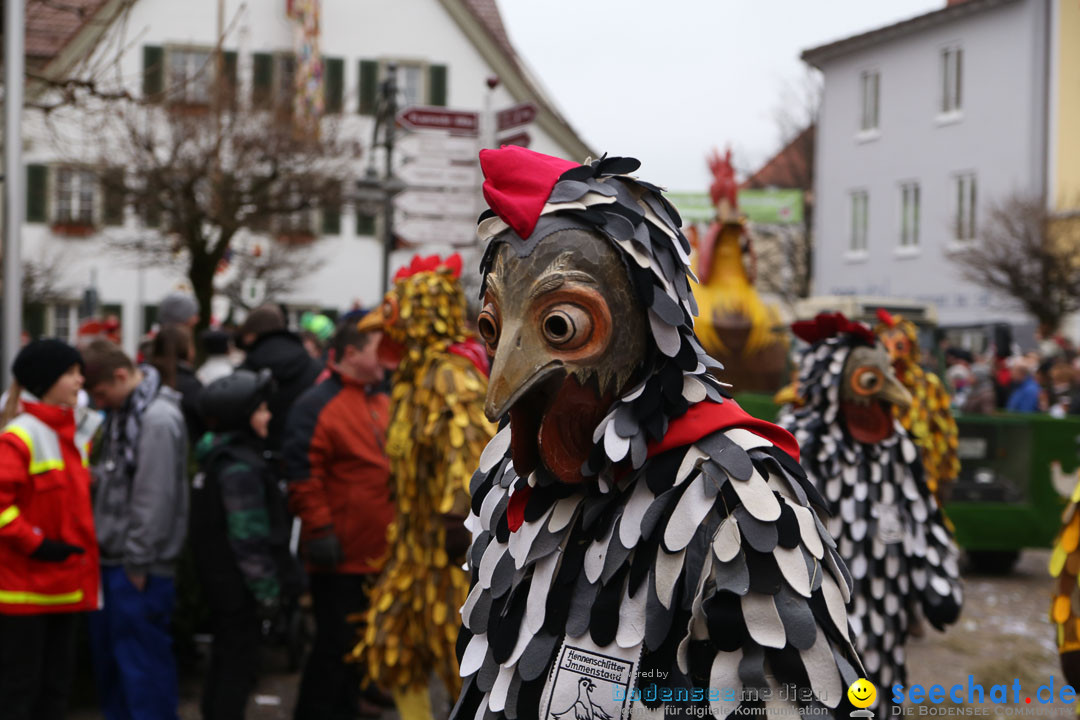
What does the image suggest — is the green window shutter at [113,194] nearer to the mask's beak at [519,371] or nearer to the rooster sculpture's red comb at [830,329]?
the rooster sculpture's red comb at [830,329]

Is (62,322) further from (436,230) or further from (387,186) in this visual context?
(436,230)

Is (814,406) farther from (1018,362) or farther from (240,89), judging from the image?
(240,89)

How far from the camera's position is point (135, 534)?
→ 4.99 meters

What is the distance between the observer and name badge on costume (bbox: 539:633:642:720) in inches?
77.0

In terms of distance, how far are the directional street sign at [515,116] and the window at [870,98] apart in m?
24.7

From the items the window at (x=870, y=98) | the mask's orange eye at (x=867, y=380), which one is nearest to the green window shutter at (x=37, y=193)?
the window at (x=870, y=98)

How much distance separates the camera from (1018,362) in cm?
1516

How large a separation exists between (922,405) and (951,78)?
2442 centimetres

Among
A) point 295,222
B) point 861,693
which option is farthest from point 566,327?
point 295,222

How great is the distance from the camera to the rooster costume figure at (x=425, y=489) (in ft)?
15.4

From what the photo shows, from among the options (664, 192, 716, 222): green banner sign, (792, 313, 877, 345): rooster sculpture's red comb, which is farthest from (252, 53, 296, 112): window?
(792, 313, 877, 345): rooster sculpture's red comb

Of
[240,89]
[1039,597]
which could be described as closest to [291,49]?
[240,89]

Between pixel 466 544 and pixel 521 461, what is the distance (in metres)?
2.47

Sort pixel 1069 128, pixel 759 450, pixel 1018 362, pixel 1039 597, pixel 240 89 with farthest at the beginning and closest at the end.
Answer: pixel 1069 128
pixel 240 89
pixel 1018 362
pixel 1039 597
pixel 759 450
